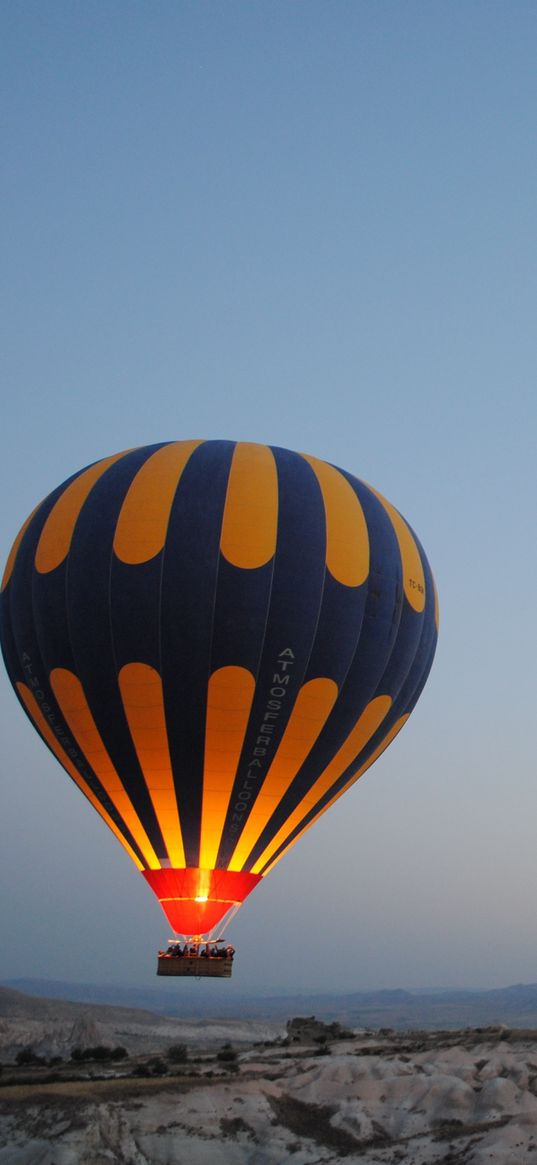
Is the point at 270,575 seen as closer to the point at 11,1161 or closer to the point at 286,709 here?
the point at 286,709

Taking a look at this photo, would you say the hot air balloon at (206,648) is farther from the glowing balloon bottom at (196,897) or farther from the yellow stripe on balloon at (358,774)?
the yellow stripe on balloon at (358,774)

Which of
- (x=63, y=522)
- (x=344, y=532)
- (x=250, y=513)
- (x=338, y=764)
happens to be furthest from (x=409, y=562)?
(x=63, y=522)

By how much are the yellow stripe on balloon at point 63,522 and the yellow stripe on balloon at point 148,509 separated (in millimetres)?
1301

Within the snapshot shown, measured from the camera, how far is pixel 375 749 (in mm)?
27172

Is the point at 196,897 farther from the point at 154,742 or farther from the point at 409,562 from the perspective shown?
the point at 409,562

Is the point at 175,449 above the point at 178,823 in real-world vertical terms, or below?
above

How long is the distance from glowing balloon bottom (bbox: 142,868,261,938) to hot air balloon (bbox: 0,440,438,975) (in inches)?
1.6

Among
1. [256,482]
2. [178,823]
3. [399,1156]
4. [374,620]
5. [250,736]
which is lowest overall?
[399,1156]

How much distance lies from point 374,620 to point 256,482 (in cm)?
420

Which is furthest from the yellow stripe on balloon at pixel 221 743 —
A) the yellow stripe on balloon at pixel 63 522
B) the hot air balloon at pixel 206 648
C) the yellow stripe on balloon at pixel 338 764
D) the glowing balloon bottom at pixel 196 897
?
the yellow stripe on balloon at pixel 63 522

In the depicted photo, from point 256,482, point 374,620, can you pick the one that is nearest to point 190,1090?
point 374,620

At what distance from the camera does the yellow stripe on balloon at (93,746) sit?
80.5ft

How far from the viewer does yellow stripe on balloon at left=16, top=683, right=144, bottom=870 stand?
25.7 metres

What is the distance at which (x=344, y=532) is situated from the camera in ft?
82.1
